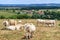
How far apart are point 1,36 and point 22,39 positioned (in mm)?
1842

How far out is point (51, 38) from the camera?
50.4 ft

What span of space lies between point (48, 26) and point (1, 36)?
7315mm

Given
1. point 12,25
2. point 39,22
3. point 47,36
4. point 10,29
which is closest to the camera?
point 47,36

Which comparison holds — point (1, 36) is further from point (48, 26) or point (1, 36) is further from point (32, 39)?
point (48, 26)

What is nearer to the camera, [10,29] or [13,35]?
[13,35]

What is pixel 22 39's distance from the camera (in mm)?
15008

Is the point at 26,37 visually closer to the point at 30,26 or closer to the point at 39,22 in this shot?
the point at 30,26

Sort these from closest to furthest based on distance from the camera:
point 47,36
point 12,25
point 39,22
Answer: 1. point 47,36
2. point 12,25
3. point 39,22

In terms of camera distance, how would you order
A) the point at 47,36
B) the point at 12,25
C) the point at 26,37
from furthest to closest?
the point at 12,25
the point at 47,36
the point at 26,37

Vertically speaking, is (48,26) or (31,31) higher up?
(31,31)

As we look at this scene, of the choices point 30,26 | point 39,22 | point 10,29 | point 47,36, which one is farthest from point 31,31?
point 39,22

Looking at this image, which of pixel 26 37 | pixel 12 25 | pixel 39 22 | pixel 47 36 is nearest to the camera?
pixel 26 37

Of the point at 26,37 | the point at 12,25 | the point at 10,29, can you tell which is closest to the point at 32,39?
the point at 26,37

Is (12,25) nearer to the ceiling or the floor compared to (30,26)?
nearer to the floor
